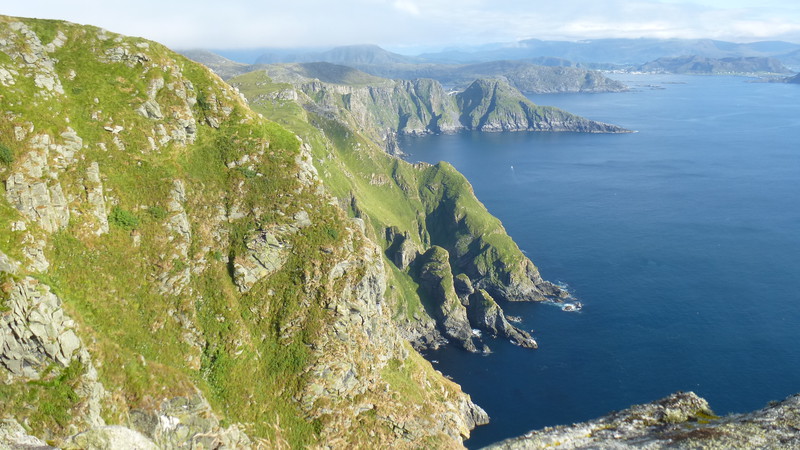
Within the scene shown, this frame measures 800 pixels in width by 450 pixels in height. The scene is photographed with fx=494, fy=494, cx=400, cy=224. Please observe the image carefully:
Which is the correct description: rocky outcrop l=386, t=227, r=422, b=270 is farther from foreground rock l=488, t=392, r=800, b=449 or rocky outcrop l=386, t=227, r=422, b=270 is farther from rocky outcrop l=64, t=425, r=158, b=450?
rocky outcrop l=64, t=425, r=158, b=450

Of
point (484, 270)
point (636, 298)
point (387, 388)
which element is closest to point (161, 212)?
point (387, 388)

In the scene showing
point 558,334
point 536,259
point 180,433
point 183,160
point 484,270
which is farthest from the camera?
point 536,259

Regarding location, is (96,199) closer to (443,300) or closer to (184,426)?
(184,426)

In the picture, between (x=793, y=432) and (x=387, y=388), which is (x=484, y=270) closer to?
(x=387, y=388)

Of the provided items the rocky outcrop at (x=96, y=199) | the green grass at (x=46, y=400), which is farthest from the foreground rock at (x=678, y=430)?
the rocky outcrop at (x=96, y=199)

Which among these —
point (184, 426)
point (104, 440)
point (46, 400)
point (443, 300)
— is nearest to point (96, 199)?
point (46, 400)

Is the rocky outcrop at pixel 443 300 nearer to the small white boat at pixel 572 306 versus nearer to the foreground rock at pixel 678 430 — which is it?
the small white boat at pixel 572 306
